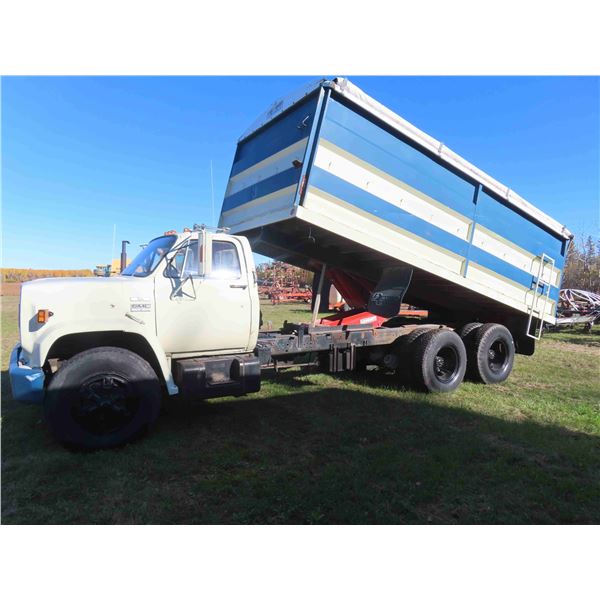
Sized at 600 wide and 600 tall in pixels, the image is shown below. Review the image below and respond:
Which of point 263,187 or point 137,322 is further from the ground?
point 263,187

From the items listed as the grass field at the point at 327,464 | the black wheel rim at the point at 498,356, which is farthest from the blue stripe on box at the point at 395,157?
the grass field at the point at 327,464

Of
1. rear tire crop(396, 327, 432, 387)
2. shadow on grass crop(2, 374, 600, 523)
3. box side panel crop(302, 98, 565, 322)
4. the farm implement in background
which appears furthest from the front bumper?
the farm implement in background

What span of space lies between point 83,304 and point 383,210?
3510 millimetres

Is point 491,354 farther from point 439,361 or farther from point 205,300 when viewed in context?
point 205,300

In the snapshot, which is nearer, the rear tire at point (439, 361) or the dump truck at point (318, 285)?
the dump truck at point (318, 285)

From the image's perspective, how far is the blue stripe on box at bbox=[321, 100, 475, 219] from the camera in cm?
456

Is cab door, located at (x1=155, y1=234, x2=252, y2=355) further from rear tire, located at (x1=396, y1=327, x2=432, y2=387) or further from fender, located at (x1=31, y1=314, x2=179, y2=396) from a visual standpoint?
rear tire, located at (x1=396, y1=327, x2=432, y2=387)

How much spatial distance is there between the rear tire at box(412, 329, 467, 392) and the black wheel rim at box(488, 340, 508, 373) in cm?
94

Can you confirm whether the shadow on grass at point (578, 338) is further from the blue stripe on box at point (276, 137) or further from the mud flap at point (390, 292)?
the blue stripe on box at point (276, 137)

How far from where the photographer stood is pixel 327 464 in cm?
369

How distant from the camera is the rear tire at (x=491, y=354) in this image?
6465mm

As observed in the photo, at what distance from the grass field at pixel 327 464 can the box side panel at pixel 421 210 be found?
74.7 inches

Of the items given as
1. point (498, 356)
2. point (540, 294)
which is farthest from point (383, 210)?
point (540, 294)

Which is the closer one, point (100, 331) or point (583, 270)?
point (100, 331)
